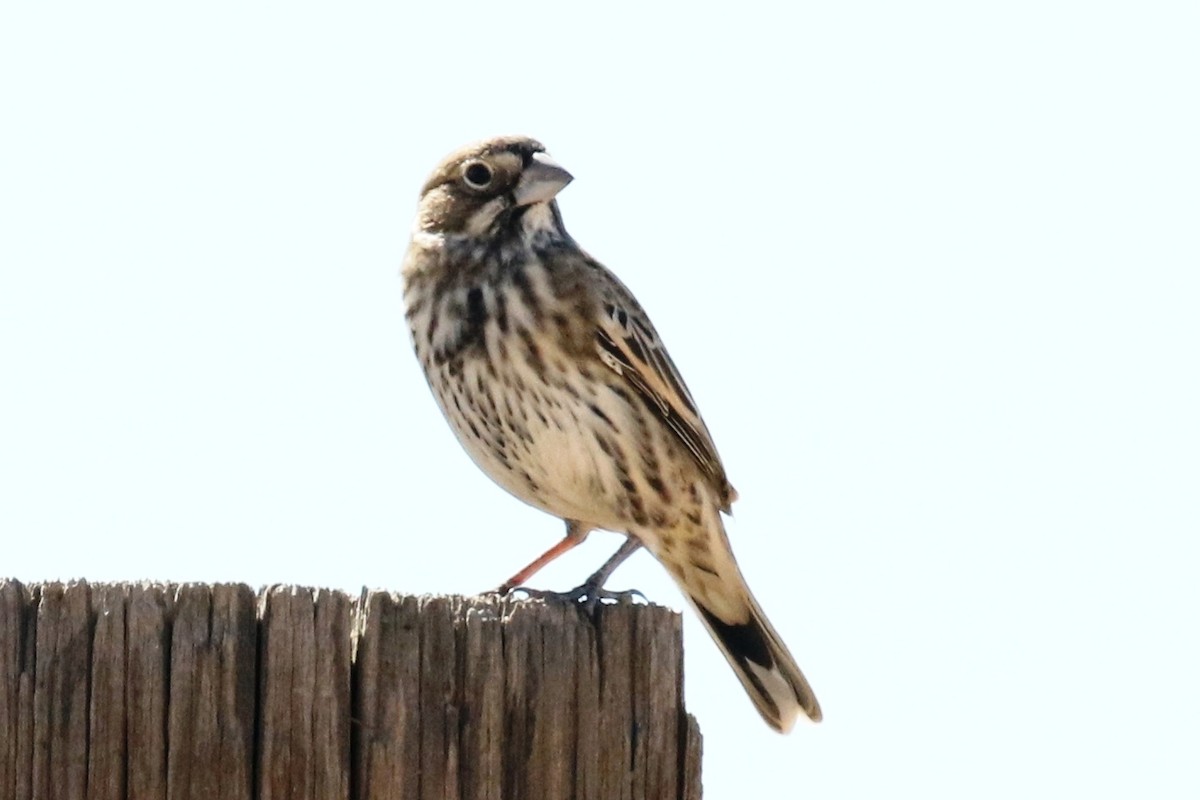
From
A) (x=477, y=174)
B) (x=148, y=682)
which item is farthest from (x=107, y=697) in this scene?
(x=477, y=174)

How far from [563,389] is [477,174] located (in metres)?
1.10

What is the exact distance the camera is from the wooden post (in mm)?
4023

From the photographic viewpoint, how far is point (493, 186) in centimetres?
788

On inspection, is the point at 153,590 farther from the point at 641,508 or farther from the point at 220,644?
the point at 641,508

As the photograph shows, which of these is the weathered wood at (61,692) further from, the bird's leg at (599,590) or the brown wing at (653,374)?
the brown wing at (653,374)

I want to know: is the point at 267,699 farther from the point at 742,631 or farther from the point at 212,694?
the point at 742,631

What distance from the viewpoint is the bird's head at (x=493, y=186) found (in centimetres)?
775

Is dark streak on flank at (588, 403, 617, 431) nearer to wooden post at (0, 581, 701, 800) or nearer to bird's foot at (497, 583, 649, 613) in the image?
bird's foot at (497, 583, 649, 613)

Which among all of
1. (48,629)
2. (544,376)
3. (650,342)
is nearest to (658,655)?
(48,629)

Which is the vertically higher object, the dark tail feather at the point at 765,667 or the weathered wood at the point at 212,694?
the dark tail feather at the point at 765,667

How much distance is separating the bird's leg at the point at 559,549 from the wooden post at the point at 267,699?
3544 mm

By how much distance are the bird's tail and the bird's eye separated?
5.64 ft

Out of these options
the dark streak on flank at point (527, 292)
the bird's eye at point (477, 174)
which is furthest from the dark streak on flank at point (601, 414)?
the bird's eye at point (477, 174)

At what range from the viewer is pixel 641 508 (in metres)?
7.73
